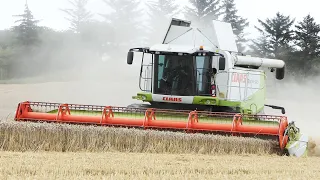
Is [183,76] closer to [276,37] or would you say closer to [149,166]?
[149,166]

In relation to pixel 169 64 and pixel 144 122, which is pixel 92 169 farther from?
pixel 169 64

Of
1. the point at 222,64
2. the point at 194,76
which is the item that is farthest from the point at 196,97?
the point at 222,64

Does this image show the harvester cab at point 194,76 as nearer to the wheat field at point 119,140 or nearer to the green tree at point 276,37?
the wheat field at point 119,140

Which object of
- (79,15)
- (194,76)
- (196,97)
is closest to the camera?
(196,97)

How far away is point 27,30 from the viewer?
33.6 m

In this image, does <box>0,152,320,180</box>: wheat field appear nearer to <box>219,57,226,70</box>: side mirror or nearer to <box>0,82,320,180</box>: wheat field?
<box>0,82,320,180</box>: wheat field

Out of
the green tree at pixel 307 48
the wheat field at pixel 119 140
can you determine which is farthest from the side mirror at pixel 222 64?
the green tree at pixel 307 48

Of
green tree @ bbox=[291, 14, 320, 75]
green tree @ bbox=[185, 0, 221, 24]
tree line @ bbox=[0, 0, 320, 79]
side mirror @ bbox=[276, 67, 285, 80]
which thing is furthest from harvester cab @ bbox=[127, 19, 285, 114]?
green tree @ bbox=[185, 0, 221, 24]

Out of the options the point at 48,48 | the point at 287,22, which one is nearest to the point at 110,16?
the point at 48,48

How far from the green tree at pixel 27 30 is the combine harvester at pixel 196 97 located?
23.4 meters

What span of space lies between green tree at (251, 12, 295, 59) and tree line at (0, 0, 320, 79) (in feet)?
0.32

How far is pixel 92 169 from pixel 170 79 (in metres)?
4.29

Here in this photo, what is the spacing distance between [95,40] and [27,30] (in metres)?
4.20

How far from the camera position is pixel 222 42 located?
11344 mm
